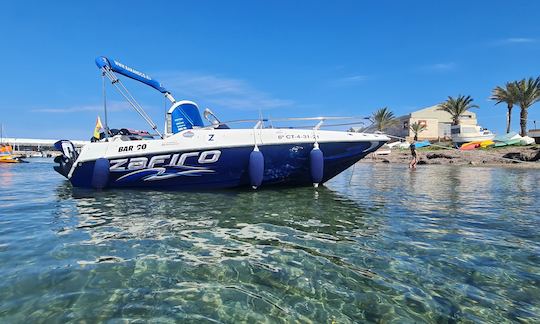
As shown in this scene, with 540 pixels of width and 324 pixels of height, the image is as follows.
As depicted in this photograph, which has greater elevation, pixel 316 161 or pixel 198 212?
pixel 316 161

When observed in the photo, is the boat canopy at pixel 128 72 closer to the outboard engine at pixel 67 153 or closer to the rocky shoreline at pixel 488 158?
the outboard engine at pixel 67 153

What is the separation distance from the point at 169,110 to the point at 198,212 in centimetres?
594

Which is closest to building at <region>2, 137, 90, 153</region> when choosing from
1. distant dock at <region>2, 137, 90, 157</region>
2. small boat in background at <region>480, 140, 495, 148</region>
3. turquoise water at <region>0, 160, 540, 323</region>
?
distant dock at <region>2, 137, 90, 157</region>

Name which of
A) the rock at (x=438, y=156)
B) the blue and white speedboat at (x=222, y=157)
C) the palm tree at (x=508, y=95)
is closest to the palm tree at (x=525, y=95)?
the palm tree at (x=508, y=95)

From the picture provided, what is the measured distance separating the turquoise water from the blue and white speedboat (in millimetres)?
2908

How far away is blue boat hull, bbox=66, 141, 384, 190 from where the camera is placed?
1077cm

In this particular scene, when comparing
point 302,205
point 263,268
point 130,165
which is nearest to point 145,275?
point 263,268

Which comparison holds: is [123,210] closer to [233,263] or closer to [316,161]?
[233,263]

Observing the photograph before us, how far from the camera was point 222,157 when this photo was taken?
1067 centimetres

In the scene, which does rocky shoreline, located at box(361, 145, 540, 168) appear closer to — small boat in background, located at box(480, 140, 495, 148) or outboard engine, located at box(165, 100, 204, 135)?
small boat in background, located at box(480, 140, 495, 148)

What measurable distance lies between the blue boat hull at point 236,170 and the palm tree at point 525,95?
41.9 meters

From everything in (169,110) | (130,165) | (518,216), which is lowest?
(518,216)

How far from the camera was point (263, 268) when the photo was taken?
4215 mm

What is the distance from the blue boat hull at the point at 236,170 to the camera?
10766mm
